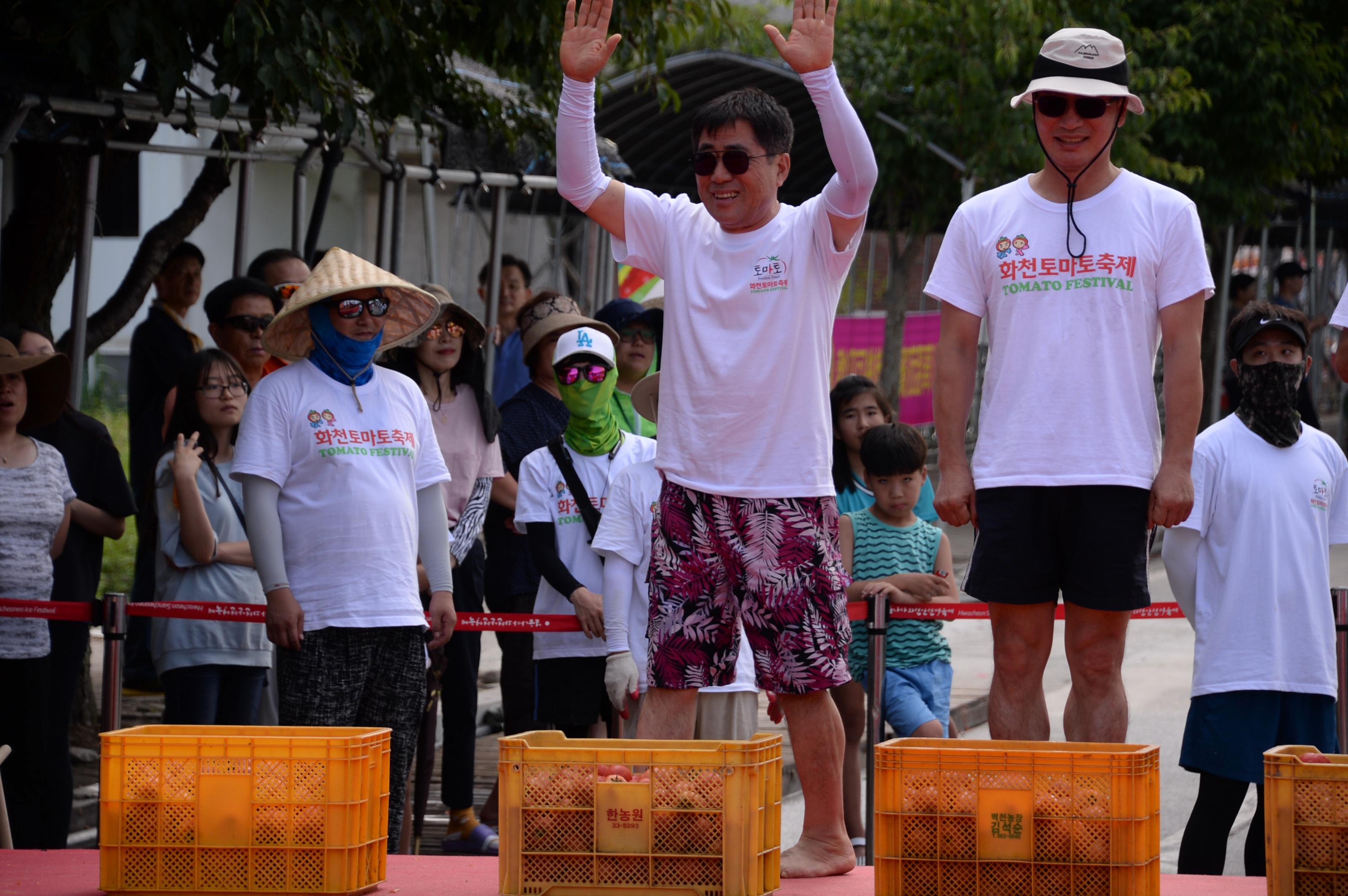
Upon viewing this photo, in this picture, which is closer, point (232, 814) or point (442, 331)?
point (232, 814)

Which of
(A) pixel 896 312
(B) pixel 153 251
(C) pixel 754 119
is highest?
(A) pixel 896 312

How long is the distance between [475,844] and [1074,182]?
3872mm

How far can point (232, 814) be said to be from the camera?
400cm

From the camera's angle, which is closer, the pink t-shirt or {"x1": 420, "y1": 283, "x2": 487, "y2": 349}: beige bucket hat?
{"x1": 420, "y1": 283, "x2": 487, "y2": 349}: beige bucket hat

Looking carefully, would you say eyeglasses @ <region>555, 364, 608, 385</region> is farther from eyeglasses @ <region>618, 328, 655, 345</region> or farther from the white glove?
eyeglasses @ <region>618, 328, 655, 345</region>

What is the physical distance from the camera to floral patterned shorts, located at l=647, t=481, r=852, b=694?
4.53m

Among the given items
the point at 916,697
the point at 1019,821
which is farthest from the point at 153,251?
the point at 1019,821

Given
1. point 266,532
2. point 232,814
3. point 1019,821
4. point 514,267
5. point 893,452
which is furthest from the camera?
point 514,267

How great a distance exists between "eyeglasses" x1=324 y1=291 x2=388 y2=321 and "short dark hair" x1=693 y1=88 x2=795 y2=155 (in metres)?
1.36

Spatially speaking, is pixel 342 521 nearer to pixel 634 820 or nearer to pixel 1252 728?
pixel 634 820

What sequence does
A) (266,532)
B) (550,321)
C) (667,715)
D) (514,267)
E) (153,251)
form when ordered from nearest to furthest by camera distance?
1. (667,715)
2. (266,532)
3. (550,321)
4. (153,251)
5. (514,267)

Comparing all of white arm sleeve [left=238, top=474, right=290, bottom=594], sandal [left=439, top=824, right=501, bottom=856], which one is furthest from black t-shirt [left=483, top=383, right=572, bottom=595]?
white arm sleeve [left=238, top=474, right=290, bottom=594]

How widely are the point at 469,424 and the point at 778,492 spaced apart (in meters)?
2.95

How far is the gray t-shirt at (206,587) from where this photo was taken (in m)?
6.38
